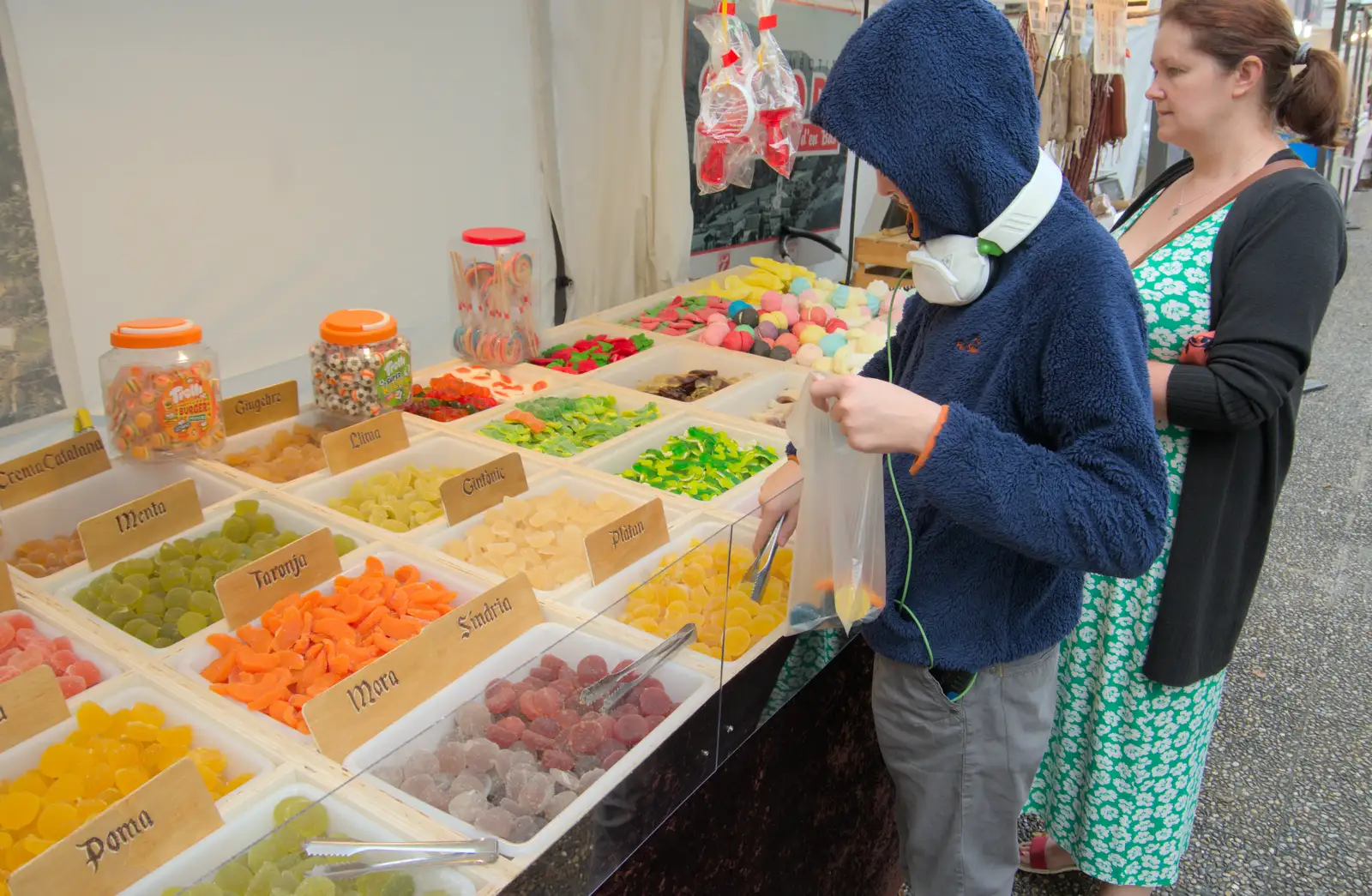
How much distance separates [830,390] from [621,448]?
115cm

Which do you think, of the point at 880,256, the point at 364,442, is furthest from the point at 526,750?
the point at 880,256

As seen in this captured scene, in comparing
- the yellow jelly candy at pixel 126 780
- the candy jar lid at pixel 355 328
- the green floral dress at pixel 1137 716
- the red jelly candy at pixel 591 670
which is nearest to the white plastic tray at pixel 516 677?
the red jelly candy at pixel 591 670

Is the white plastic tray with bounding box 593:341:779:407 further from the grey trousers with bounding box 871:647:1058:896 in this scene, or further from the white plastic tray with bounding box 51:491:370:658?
the grey trousers with bounding box 871:647:1058:896

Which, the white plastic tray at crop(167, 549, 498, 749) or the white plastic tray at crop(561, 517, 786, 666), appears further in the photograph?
the white plastic tray at crop(561, 517, 786, 666)

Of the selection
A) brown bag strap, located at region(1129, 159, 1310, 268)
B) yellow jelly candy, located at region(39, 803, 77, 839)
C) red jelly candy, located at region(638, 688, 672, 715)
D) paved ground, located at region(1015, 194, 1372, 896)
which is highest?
brown bag strap, located at region(1129, 159, 1310, 268)

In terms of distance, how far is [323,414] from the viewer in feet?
6.92

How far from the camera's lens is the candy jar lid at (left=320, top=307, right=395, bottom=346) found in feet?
6.48

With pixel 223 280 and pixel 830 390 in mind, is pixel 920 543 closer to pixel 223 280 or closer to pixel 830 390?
pixel 830 390

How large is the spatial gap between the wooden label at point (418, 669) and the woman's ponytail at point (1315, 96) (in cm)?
142

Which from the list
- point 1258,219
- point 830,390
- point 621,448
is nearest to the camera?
point 830,390

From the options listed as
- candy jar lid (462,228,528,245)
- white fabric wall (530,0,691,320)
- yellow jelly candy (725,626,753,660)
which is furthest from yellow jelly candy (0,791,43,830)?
white fabric wall (530,0,691,320)

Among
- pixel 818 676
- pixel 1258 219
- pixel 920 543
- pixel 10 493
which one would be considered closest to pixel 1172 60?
pixel 1258 219

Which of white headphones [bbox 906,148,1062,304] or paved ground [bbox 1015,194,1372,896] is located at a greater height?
white headphones [bbox 906,148,1062,304]

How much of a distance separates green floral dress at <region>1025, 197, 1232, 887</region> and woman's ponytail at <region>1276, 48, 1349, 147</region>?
0.68ft
